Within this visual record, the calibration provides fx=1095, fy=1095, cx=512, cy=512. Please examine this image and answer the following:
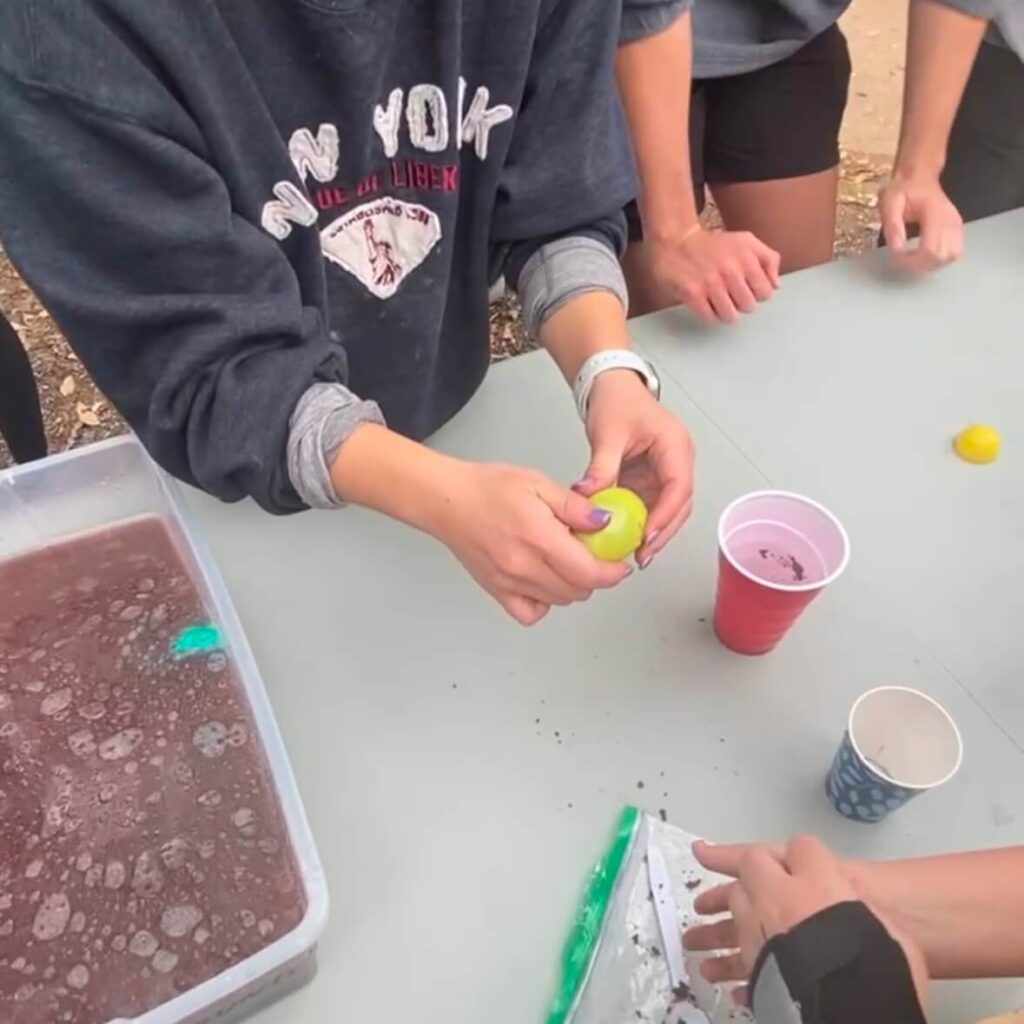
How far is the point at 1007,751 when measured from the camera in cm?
74

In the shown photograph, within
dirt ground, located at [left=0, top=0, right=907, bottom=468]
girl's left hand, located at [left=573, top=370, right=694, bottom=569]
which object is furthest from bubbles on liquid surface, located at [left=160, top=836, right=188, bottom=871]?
dirt ground, located at [left=0, top=0, right=907, bottom=468]

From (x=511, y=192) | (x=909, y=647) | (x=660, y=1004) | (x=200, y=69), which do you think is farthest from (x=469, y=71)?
(x=660, y=1004)

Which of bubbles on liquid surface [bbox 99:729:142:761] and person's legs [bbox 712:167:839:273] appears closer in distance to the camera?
bubbles on liquid surface [bbox 99:729:142:761]

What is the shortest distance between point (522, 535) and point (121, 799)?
0.29m

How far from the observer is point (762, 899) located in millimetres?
598

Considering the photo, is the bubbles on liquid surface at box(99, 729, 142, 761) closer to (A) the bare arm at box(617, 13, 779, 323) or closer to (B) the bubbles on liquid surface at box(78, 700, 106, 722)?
(B) the bubbles on liquid surface at box(78, 700, 106, 722)

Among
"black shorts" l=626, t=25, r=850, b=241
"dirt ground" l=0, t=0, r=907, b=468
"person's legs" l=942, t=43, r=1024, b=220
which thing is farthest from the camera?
"dirt ground" l=0, t=0, r=907, b=468

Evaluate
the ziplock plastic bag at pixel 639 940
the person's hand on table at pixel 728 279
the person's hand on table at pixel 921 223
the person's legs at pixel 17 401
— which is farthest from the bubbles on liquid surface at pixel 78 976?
the person's hand on table at pixel 921 223

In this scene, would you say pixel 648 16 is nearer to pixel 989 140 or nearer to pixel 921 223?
pixel 921 223

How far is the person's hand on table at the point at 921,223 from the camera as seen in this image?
109cm

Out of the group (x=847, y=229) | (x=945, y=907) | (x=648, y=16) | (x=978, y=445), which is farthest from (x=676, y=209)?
(x=847, y=229)

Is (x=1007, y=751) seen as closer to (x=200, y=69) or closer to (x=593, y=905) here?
(x=593, y=905)

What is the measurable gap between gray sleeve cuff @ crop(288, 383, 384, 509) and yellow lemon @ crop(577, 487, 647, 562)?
17 cm

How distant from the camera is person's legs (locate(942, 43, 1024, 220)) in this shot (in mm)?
1421
